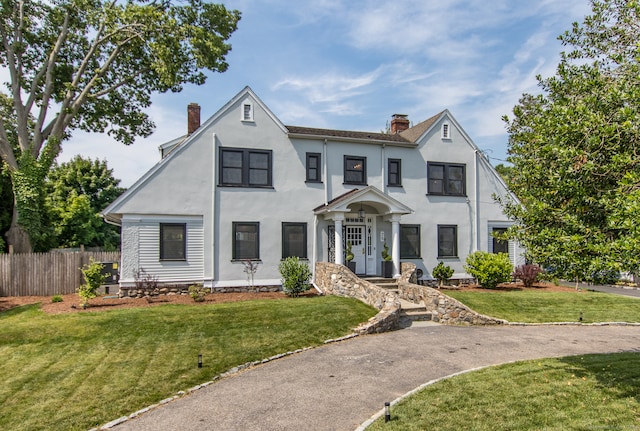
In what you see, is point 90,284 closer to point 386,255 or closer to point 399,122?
point 386,255

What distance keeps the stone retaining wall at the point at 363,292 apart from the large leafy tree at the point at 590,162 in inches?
224

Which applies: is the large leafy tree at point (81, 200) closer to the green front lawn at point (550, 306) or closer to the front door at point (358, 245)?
the front door at point (358, 245)

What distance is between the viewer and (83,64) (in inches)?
920

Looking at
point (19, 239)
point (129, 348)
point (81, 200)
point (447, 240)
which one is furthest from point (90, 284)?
point (81, 200)

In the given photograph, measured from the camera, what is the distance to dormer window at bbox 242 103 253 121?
56.8 ft

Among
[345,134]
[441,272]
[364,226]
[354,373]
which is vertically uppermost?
[345,134]

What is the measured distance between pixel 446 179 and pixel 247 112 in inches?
397

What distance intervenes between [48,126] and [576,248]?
89.3ft

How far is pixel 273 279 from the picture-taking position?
680 inches

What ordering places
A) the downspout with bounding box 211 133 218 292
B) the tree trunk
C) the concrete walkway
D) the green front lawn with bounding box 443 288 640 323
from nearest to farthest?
the concrete walkway → the green front lawn with bounding box 443 288 640 323 → the downspout with bounding box 211 133 218 292 → the tree trunk

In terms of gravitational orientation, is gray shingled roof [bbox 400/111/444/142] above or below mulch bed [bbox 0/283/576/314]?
above

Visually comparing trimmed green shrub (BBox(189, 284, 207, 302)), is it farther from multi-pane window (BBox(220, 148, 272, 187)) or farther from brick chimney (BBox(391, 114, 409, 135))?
brick chimney (BBox(391, 114, 409, 135))

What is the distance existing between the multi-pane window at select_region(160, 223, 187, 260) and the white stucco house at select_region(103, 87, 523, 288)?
4 cm

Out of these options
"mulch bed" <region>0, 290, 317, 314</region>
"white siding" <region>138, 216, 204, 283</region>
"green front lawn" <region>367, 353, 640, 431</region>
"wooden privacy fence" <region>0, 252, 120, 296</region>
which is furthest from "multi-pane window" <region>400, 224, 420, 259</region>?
"wooden privacy fence" <region>0, 252, 120, 296</region>
